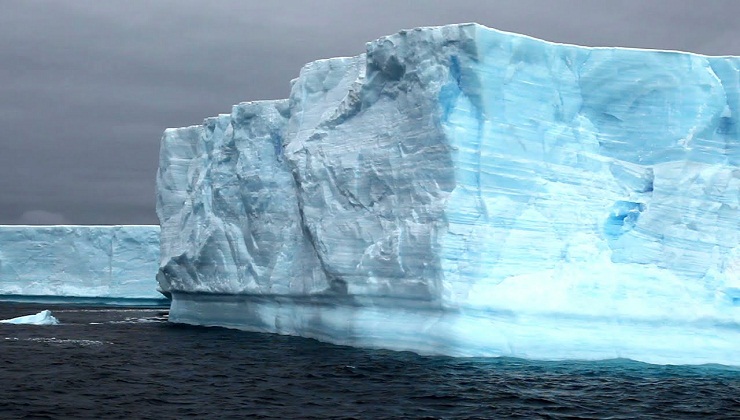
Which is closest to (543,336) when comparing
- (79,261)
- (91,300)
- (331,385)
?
(331,385)

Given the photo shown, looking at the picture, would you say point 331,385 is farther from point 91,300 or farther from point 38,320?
point 91,300

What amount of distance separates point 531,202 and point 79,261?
19773 mm

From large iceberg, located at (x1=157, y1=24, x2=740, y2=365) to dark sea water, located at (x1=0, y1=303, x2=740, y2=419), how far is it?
54cm

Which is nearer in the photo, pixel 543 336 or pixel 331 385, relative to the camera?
pixel 331 385

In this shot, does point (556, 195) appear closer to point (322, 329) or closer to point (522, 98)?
point (522, 98)

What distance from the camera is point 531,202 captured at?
1253 cm

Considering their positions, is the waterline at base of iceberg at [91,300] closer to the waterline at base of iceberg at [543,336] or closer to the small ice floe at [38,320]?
the small ice floe at [38,320]

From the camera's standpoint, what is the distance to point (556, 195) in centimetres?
1262

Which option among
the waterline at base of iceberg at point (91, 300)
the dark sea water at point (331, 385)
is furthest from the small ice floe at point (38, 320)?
the waterline at base of iceberg at point (91, 300)

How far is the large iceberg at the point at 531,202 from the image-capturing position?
12.0m

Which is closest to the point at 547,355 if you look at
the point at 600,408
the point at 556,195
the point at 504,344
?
the point at 504,344

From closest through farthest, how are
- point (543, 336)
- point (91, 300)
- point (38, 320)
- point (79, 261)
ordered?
1. point (543, 336)
2. point (38, 320)
3. point (79, 261)
4. point (91, 300)

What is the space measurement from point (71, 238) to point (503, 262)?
19840 mm

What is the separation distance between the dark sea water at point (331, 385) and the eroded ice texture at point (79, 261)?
1448 centimetres
